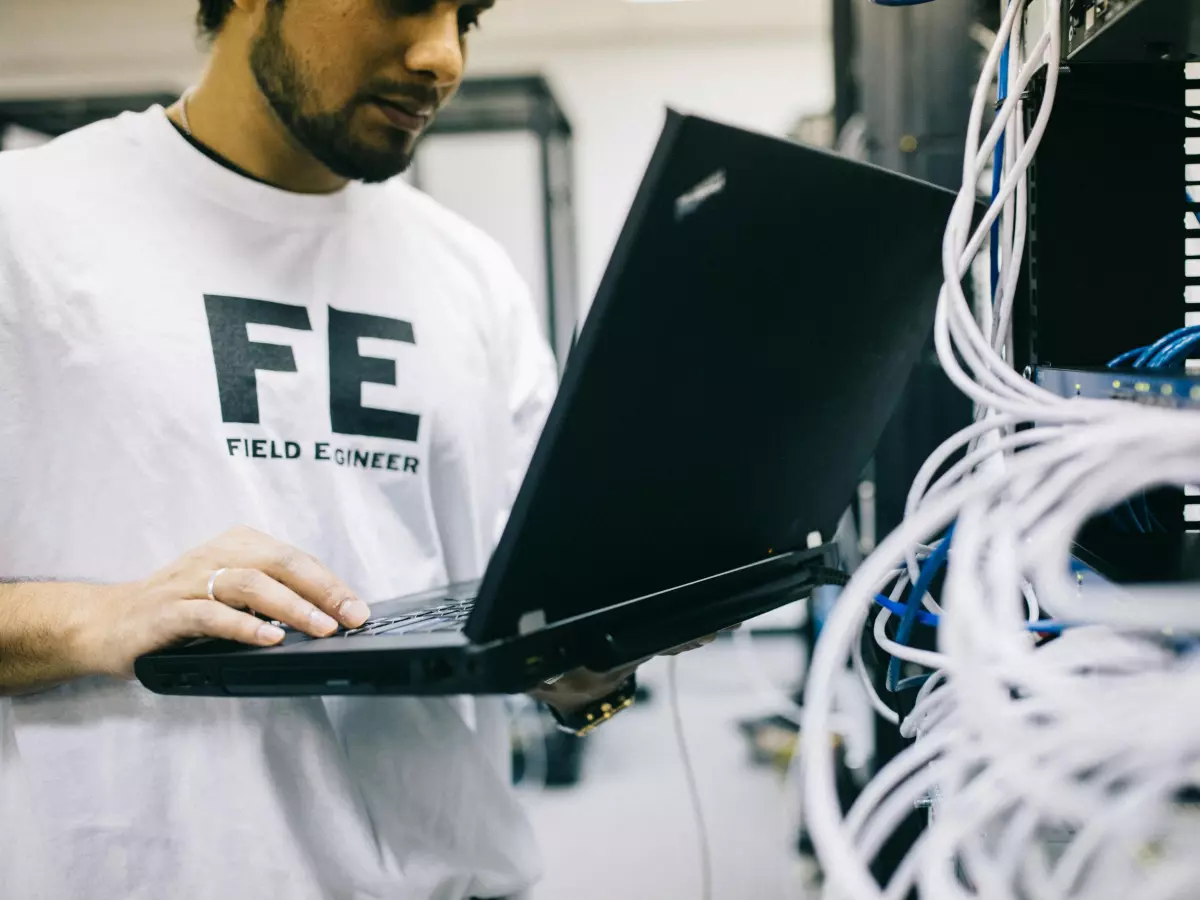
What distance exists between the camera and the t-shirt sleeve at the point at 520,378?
1018 mm

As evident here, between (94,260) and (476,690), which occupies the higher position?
(94,260)

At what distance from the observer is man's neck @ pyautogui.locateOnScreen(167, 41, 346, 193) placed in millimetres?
866

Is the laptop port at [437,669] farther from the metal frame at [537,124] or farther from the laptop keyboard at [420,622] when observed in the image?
the metal frame at [537,124]

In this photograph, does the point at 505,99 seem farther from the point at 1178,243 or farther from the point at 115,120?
the point at 1178,243

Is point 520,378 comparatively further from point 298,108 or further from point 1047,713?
point 1047,713

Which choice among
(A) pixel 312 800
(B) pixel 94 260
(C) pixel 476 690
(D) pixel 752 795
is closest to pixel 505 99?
(D) pixel 752 795

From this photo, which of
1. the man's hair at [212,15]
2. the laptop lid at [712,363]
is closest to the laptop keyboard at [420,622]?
the laptop lid at [712,363]

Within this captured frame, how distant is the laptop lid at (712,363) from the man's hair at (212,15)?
0.74m

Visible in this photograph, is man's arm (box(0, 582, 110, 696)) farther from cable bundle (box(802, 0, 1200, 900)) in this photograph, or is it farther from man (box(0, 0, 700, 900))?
cable bundle (box(802, 0, 1200, 900))

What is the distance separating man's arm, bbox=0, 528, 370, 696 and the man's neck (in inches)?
17.3

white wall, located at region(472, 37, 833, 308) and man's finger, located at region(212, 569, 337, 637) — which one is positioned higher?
white wall, located at region(472, 37, 833, 308)

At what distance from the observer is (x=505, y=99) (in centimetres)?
331

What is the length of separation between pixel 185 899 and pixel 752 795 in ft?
6.85

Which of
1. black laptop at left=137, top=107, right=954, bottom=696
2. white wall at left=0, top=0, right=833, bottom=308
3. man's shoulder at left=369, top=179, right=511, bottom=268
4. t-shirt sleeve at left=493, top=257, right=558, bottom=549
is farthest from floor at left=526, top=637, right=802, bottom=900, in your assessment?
white wall at left=0, top=0, right=833, bottom=308
